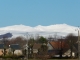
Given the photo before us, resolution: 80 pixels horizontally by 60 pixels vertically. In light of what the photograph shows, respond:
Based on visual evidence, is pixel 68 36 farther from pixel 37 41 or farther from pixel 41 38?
pixel 37 41

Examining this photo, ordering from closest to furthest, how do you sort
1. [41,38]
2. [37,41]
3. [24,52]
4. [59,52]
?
[24,52] → [59,52] → [41,38] → [37,41]

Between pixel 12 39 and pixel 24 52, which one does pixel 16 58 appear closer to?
pixel 24 52

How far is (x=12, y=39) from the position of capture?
12638 centimetres

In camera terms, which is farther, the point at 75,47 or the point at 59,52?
the point at 75,47

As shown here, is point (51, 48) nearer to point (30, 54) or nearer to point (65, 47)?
point (65, 47)

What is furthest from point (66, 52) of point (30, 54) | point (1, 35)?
point (1, 35)

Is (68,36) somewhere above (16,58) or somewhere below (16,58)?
above

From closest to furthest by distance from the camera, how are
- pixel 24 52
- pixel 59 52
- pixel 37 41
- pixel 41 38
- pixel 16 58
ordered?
pixel 16 58, pixel 24 52, pixel 59 52, pixel 41 38, pixel 37 41

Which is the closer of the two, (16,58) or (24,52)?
(16,58)

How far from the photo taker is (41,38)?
10912cm

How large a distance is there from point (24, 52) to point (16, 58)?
7.30 m

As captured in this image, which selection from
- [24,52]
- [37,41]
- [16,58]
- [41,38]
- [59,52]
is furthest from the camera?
[37,41]

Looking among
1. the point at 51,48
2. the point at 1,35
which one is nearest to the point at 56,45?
the point at 51,48

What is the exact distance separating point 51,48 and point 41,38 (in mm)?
8624
